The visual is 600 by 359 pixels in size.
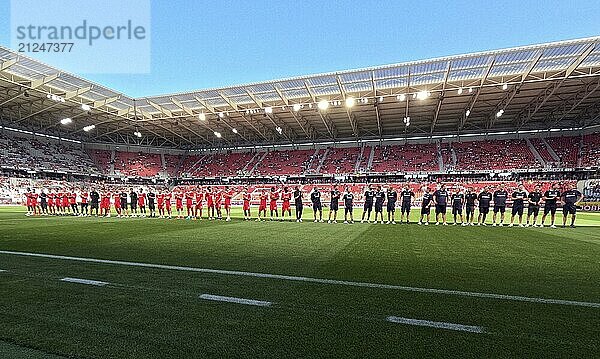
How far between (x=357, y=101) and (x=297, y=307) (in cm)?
2658

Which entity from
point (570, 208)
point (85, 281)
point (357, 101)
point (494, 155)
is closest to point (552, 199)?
point (570, 208)

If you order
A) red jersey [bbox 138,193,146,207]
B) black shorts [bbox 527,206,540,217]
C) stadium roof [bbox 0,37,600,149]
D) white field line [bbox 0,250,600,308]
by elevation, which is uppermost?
stadium roof [bbox 0,37,600,149]

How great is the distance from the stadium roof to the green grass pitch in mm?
19805

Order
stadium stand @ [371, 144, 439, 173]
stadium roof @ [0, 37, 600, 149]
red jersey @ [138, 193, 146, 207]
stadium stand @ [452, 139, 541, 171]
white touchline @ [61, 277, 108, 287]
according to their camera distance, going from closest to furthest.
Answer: white touchline @ [61, 277, 108, 287] < red jersey @ [138, 193, 146, 207] < stadium roof @ [0, 37, 600, 149] < stadium stand @ [452, 139, 541, 171] < stadium stand @ [371, 144, 439, 173]

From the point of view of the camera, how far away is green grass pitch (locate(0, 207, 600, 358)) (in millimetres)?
2600

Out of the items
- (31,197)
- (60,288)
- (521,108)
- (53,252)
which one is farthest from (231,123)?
(60,288)

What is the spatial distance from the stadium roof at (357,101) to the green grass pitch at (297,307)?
1981 cm

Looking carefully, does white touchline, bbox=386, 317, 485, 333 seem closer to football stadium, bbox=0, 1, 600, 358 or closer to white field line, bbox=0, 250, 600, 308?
football stadium, bbox=0, 1, 600, 358

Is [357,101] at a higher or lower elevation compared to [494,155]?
higher

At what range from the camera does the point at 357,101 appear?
93.1 ft

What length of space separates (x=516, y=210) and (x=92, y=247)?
14.6 m

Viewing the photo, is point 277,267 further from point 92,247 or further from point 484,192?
point 484,192

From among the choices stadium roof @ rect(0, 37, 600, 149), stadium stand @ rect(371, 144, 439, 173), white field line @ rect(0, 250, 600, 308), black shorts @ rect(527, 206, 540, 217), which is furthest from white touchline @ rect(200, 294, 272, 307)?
stadium stand @ rect(371, 144, 439, 173)

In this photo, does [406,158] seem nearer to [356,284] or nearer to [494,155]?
[494,155]
